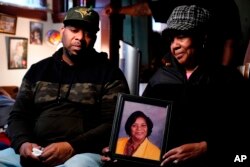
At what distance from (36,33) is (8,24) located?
0.48 metres

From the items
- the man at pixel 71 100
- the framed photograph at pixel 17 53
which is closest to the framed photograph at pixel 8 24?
the framed photograph at pixel 17 53

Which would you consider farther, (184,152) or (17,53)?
(17,53)

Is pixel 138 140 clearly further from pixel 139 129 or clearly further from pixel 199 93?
pixel 199 93

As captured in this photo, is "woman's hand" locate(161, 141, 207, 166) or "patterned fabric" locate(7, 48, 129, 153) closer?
"woman's hand" locate(161, 141, 207, 166)

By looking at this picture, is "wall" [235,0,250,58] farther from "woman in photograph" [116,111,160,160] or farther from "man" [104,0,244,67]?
"woman in photograph" [116,111,160,160]

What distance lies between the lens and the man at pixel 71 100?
175 cm

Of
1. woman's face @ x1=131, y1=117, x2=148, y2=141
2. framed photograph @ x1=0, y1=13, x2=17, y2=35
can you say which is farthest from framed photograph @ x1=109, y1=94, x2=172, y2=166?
framed photograph @ x1=0, y1=13, x2=17, y2=35

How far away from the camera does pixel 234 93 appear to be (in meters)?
1.63

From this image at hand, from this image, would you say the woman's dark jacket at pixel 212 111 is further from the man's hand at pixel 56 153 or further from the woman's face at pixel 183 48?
the man's hand at pixel 56 153

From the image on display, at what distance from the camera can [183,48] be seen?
165 cm

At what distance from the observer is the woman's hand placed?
1.43 metres

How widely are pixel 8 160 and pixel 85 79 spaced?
59 cm

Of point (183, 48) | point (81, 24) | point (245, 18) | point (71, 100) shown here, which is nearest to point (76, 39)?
point (81, 24)

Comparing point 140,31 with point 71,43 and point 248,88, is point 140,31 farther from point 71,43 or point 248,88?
point 248,88
